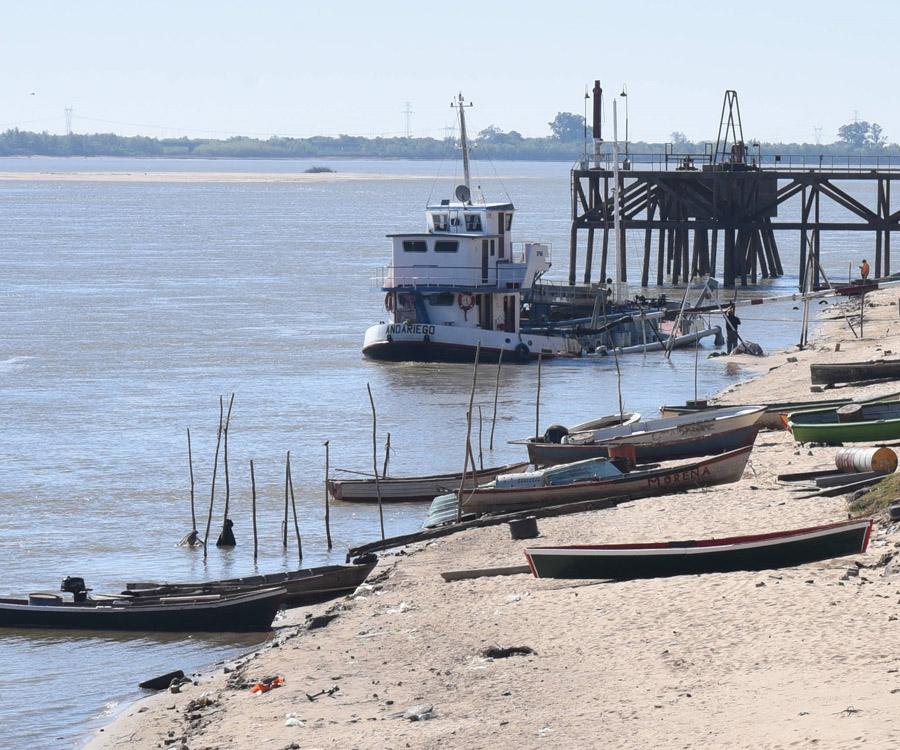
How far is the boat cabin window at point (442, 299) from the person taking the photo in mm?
46531

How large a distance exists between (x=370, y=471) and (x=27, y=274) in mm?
55512

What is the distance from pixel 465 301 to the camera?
46375 millimetres

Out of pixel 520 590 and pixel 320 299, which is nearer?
pixel 520 590

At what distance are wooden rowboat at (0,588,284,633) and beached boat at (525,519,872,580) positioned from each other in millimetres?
3681

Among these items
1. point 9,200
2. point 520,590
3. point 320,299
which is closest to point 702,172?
point 320,299

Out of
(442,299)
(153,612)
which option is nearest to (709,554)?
(153,612)

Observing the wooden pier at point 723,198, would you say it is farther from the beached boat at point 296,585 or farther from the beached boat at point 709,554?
the beached boat at point 709,554

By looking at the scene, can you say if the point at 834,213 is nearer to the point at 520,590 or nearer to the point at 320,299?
the point at 320,299

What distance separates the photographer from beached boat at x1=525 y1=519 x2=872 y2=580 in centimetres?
1558

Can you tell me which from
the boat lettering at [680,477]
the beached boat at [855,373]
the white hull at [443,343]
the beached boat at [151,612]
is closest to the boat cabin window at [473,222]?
the white hull at [443,343]

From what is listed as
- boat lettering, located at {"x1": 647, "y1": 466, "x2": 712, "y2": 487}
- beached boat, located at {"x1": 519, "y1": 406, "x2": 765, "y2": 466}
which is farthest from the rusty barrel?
beached boat, located at {"x1": 519, "y1": 406, "x2": 765, "y2": 466}

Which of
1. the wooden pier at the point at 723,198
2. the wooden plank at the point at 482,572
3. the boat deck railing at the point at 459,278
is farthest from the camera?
the wooden pier at the point at 723,198

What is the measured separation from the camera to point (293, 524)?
24.7 metres

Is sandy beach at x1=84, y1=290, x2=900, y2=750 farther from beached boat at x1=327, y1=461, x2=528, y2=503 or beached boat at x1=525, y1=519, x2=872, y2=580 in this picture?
beached boat at x1=327, y1=461, x2=528, y2=503
